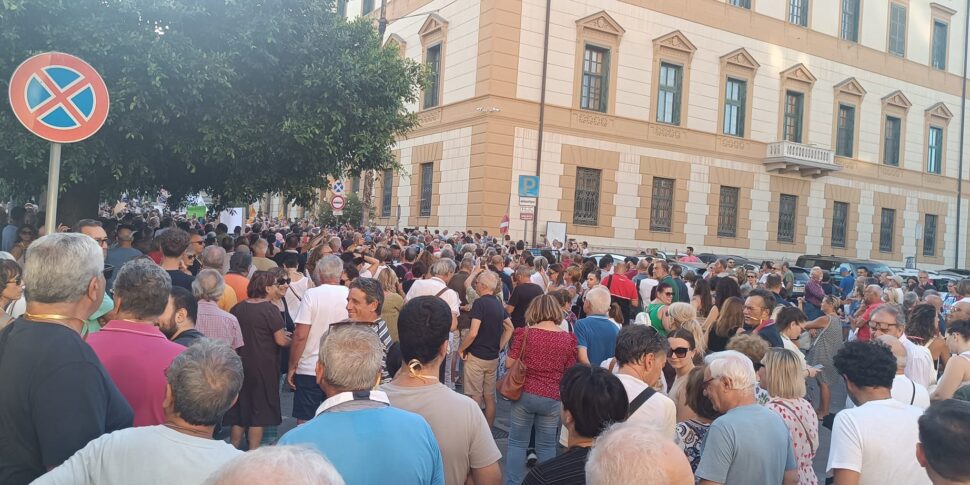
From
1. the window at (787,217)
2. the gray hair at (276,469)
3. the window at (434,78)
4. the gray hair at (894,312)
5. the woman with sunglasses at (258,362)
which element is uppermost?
the window at (434,78)

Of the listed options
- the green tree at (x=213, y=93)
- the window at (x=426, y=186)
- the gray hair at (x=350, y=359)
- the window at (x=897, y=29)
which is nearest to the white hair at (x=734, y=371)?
the gray hair at (x=350, y=359)

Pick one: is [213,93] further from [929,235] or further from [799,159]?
[929,235]

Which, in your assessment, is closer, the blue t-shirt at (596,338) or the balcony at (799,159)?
the blue t-shirt at (596,338)

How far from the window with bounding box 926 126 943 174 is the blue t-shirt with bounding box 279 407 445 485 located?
138 ft

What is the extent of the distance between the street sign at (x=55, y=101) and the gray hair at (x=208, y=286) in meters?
1.11

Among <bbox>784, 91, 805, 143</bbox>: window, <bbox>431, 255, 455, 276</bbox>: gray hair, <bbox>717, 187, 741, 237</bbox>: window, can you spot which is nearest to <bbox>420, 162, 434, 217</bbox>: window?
<bbox>717, 187, 741, 237</bbox>: window

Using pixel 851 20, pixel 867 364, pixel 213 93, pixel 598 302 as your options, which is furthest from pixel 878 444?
pixel 851 20

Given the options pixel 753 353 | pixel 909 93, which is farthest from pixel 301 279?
pixel 909 93

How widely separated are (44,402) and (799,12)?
113 ft

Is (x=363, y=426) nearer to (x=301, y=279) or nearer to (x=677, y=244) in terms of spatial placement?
(x=301, y=279)

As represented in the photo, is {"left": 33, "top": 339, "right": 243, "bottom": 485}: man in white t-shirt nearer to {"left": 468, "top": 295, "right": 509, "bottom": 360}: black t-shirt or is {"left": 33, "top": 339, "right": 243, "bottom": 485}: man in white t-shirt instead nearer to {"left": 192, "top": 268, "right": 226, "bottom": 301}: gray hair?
{"left": 192, "top": 268, "right": 226, "bottom": 301}: gray hair

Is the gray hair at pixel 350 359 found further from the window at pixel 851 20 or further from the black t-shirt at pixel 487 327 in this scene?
the window at pixel 851 20

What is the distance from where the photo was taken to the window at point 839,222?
33.6 meters

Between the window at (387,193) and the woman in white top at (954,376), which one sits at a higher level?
the window at (387,193)
